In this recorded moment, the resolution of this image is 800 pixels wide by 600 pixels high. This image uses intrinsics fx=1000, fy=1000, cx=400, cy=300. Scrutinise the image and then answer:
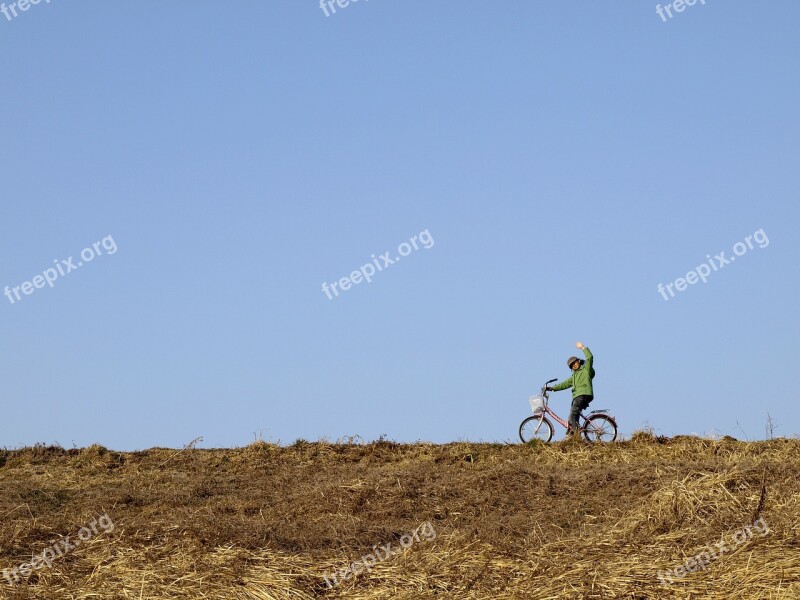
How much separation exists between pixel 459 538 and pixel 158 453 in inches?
372

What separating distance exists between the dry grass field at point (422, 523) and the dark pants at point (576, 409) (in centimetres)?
→ 125

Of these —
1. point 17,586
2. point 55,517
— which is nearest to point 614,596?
point 17,586

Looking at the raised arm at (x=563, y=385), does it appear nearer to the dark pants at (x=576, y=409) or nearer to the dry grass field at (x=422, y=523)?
the dark pants at (x=576, y=409)

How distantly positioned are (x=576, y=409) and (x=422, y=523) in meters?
7.90

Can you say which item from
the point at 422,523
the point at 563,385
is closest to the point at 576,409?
the point at 563,385

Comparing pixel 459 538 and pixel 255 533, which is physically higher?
pixel 255 533

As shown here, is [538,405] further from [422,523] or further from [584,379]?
[422,523]

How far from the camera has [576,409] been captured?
67.8 feet

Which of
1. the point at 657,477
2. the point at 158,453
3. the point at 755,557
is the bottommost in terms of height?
the point at 755,557

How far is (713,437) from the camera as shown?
19.3m

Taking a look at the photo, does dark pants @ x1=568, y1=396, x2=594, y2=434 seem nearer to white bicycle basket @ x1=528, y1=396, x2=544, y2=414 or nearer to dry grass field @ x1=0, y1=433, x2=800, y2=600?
white bicycle basket @ x1=528, y1=396, x2=544, y2=414

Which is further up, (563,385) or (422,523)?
(563,385)

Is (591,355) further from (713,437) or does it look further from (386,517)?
(386,517)

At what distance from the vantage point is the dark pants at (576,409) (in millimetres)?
20531
